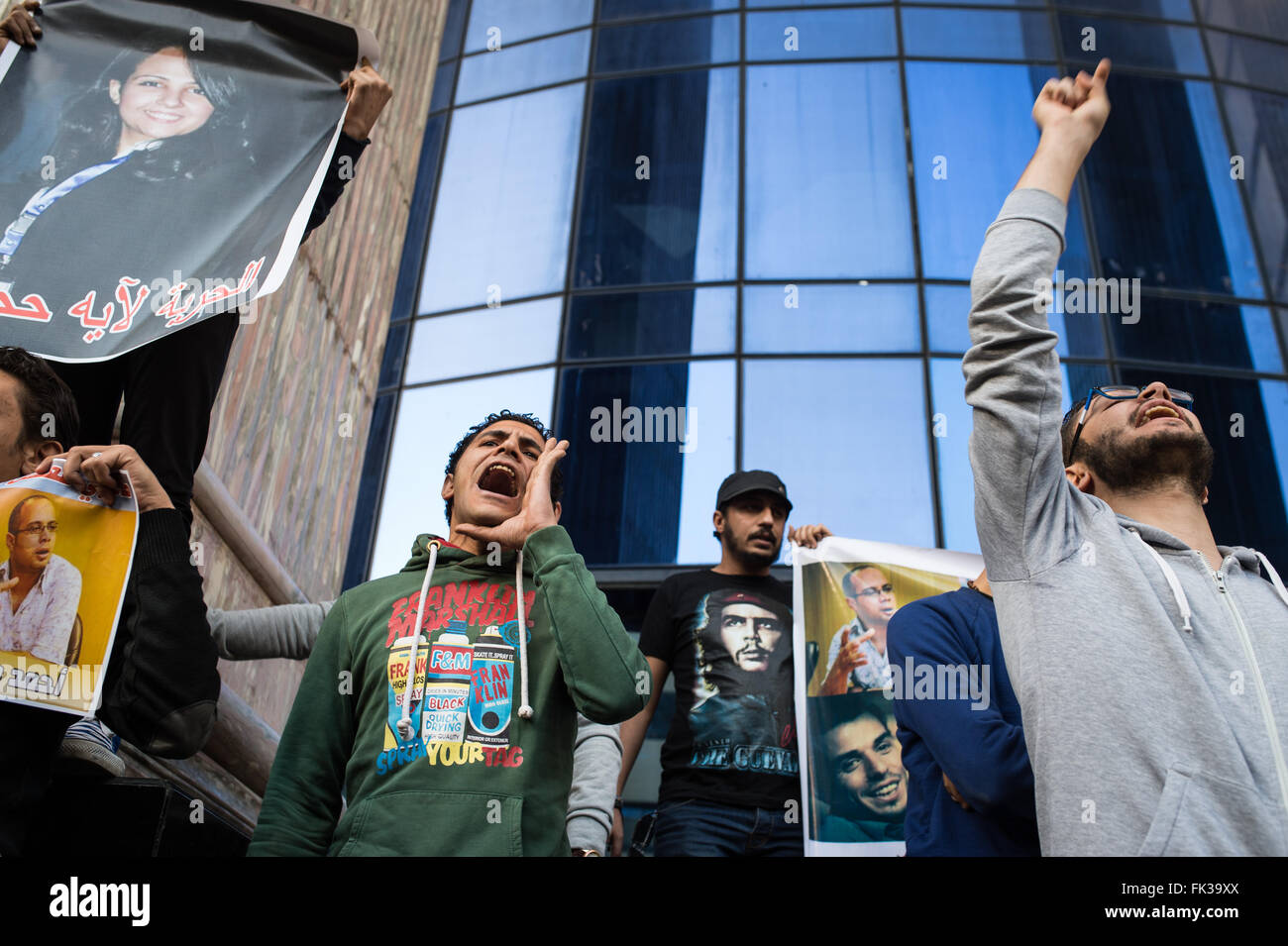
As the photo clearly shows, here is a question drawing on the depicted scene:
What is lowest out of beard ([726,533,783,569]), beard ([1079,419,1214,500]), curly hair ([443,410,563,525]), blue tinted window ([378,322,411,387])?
beard ([1079,419,1214,500])

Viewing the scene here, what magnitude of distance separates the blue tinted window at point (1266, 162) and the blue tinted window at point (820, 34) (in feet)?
11.5

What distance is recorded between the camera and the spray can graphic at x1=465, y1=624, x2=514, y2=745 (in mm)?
2318

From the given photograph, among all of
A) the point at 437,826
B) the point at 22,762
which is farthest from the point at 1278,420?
the point at 22,762

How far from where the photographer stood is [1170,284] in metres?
10.3

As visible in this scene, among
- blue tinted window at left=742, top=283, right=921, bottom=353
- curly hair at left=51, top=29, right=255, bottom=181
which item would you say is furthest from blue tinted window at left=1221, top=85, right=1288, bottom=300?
curly hair at left=51, top=29, right=255, bottom=181

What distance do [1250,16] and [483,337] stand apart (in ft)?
29.1

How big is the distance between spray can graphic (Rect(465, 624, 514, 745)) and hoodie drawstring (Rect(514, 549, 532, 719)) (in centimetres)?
3

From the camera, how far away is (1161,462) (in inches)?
96.1

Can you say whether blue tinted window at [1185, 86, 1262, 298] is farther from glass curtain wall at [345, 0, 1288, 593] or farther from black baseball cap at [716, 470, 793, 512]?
black baseball cap at [716, 470, 793, 512]

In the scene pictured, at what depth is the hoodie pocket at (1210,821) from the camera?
5.58ft

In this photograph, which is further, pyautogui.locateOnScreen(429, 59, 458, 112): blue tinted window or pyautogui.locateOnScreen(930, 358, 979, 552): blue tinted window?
pyautogui.locateOnScreen(429, 59, 458, 112): blue tinted window

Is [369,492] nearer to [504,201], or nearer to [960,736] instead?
[504,201]

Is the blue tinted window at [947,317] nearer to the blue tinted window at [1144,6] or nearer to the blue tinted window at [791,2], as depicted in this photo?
the blue tinted window at [791,2]
